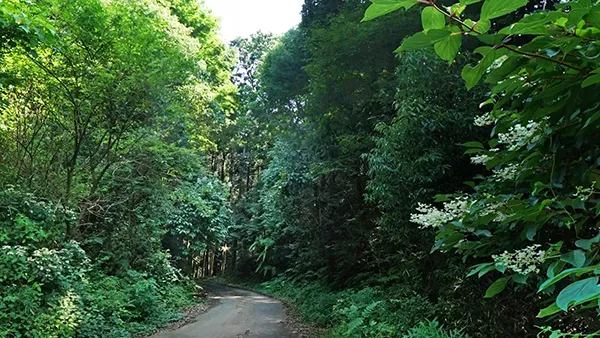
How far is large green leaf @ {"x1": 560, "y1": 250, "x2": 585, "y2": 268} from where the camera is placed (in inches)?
41.9

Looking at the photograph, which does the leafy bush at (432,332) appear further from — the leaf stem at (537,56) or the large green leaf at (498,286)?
the leaf stem at (537,56)

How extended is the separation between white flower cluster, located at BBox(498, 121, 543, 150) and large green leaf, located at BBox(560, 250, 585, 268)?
2.32ft

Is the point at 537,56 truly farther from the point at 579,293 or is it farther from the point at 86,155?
the point at 86,155

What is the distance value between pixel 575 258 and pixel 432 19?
77 cm

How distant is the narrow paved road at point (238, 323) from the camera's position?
9.28 m

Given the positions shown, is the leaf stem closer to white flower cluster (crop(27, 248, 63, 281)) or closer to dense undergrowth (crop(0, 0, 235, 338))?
dense undergrowth (crop(0, 0, 235, 338))

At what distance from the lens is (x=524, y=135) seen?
180 centimetres

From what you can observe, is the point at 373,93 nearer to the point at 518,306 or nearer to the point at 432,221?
the point at 518,306

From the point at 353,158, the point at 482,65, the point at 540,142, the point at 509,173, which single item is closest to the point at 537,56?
the point at 482,65

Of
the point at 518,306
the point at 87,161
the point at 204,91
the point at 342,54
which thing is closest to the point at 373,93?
the point at 342,54

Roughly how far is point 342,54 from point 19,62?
667 cm

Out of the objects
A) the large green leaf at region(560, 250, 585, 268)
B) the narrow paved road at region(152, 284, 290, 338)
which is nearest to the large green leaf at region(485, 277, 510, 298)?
the large green leaf at region(560, 250, 585, 268)

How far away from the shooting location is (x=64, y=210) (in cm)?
842

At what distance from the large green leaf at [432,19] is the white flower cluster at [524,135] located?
3.25 ft
